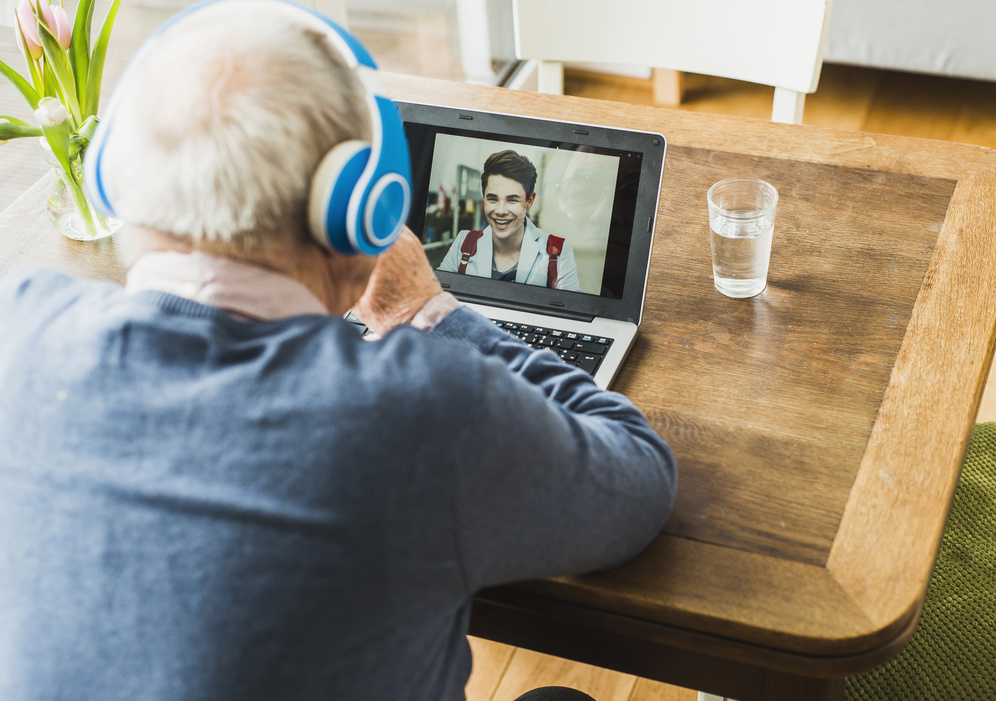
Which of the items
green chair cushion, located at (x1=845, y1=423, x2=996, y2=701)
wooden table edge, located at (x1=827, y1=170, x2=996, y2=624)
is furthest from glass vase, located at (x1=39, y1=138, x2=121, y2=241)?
green chair cushion, located at (x1=845, y1=423, x2=996, y2=701)

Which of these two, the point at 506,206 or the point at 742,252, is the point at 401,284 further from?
the point at 742,252

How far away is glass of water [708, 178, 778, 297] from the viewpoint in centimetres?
102

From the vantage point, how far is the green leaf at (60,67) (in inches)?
43.3

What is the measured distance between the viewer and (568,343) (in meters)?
1.01

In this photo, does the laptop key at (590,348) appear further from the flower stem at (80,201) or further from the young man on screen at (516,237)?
the flower stem at (80,201)

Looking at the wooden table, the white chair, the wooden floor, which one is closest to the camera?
the wooden table

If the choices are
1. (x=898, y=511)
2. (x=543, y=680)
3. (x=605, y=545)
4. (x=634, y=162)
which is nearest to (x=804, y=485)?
(x=898, y=511)

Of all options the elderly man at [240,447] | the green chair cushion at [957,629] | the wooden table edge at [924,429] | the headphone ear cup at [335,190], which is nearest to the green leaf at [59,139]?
the elderly man at [240,447]

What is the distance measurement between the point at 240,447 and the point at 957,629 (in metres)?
0.84

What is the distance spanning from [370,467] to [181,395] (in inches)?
5.0

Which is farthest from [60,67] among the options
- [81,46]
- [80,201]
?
[80,201]

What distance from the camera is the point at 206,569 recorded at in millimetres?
553

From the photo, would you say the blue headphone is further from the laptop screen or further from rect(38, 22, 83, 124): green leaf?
rect(38, 22, 83, 124): green leaf

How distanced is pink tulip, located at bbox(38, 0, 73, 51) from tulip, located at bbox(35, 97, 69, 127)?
77 mm
